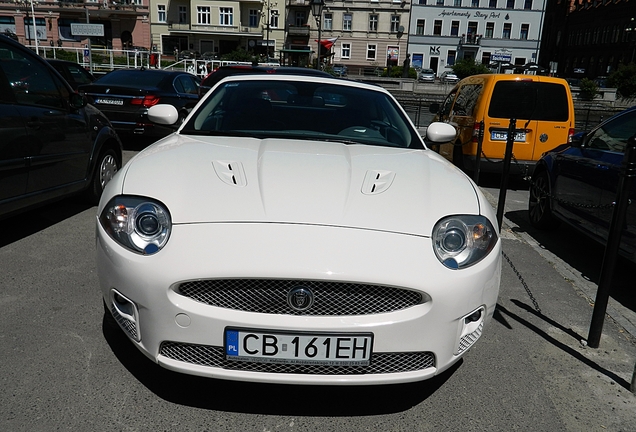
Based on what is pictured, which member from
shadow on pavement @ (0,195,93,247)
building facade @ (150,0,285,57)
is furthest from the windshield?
building facade @ (150,0,285,57)

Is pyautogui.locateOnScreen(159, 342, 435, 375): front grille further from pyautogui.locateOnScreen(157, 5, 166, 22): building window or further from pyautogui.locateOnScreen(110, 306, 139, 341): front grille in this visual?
pyautogui.locateOnScreen(157, 5, 166, 22): building window

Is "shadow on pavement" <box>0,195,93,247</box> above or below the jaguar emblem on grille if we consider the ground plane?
below

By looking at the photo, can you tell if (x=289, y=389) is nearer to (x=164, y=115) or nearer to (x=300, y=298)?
(x=300, y=298)

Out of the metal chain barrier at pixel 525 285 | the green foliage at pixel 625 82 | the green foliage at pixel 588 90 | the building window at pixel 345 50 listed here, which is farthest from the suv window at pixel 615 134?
the building window at pixel 345 50

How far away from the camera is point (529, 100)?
873 cm

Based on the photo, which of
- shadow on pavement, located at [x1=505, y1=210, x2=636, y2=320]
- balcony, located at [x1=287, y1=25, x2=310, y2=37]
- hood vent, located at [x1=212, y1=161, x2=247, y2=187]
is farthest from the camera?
balcony, located at [x1=287, y1=25, x2=310, y2=37]

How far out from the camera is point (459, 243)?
7.89 feet

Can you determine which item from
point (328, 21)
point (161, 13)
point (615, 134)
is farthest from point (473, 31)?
point (615, 134)

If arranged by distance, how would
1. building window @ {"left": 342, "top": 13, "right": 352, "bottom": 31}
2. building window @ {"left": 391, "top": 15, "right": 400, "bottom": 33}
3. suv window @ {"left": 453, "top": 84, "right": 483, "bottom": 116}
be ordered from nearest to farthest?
suv window @ {"left": 453, "top": 84, "right": 483, "bottom": 116}
building window @ {"left": 342, "top": 13, "right": 352, "bottom": 31}
building window @ {"left": 391, "top": 15, "right": 400, "bottom": 33}

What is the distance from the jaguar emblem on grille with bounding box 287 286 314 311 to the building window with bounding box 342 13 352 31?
68.0 metres

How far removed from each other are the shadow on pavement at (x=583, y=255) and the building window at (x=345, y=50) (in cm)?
6286

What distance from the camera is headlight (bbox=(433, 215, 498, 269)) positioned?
2361 mm

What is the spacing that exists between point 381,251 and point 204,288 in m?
0.71

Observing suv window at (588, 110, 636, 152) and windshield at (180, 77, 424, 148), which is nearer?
windshield at (180, 77, 424, 148)
